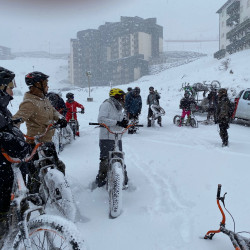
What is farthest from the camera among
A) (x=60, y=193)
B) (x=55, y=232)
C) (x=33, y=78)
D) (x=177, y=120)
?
(x=177, y=120)

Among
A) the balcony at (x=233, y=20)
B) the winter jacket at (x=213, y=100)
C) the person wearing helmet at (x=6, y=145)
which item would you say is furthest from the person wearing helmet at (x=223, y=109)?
the balcony at (x=233, y=20)

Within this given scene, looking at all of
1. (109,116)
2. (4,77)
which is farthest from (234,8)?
(4,77)

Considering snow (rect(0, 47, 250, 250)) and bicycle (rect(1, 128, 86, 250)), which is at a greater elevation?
bicycle (rect(1, 128, 86, 250))

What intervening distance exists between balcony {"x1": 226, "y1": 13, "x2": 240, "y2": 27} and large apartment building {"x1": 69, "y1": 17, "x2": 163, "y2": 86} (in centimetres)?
3125

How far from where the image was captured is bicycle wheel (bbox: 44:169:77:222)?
3570mm

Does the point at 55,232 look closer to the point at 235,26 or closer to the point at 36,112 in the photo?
the point at 36,112

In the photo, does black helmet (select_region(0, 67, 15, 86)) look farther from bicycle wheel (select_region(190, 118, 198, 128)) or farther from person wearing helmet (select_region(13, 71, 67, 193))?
bicycle wheel (select_region(190, 118, 198, 128))

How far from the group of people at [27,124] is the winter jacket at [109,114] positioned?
2.41ft

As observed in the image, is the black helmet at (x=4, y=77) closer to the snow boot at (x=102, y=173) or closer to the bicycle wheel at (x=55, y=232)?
the bicycle wheel at (x=55, y=232)

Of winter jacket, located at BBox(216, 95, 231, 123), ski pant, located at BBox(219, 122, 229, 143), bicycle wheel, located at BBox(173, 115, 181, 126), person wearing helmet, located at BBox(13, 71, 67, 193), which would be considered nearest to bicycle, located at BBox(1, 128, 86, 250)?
person wearing helmet, located at BBox(13, 71, 67, 193)

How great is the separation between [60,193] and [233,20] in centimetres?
5912

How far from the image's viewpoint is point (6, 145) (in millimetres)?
2365

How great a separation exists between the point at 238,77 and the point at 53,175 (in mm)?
28466

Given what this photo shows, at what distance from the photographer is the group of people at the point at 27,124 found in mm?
2396
